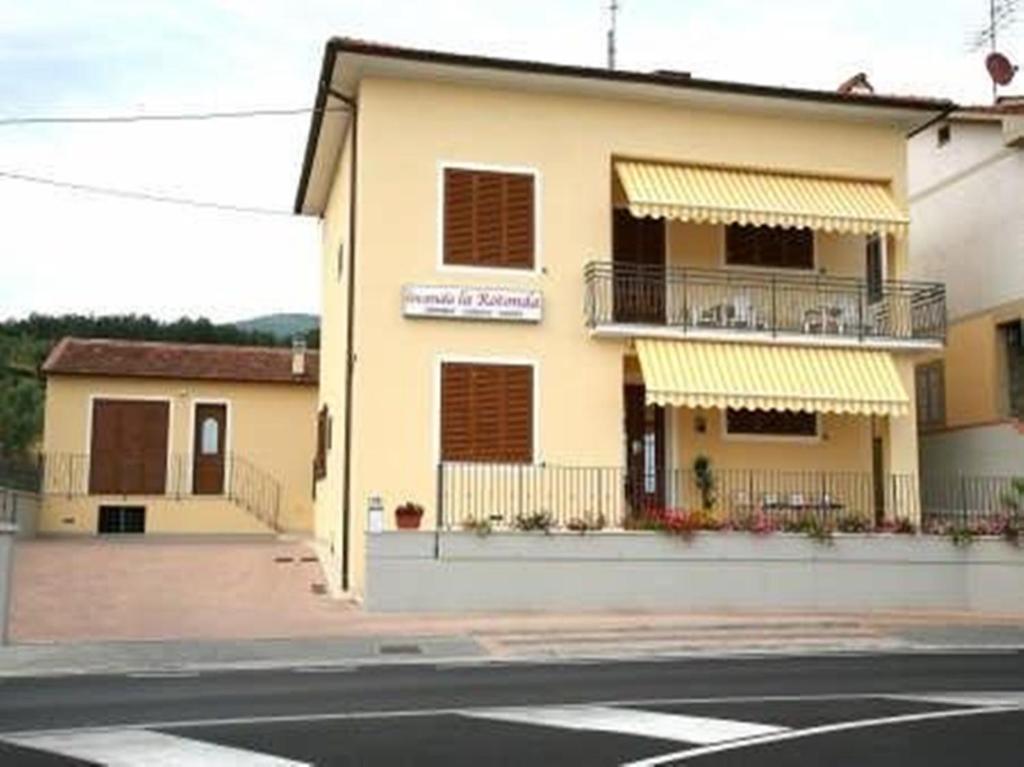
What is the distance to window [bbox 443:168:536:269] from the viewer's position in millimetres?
24109

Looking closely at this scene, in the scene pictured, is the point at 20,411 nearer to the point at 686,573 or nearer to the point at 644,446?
the point at 644,446

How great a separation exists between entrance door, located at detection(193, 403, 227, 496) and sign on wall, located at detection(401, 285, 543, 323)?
13.5 meters

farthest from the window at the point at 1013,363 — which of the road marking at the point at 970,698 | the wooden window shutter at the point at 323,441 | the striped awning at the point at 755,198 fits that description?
the road marking at the point at 970,698

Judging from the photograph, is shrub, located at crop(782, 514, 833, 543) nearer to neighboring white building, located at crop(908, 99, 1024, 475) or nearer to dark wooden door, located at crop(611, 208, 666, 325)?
dark wooden door, located at crop(611, 208, 666, 325)

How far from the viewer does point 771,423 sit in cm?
2634

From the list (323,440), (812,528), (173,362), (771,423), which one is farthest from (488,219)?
(173,362)

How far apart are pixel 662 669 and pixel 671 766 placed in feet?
21.9

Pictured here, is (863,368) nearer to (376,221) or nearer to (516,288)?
(516,288)

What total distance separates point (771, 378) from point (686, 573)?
4.01m

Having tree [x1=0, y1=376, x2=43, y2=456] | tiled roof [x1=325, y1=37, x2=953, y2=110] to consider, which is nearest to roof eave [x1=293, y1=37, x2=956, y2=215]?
tiled roof [x1=325, y1=37, x2=953, y2=110]

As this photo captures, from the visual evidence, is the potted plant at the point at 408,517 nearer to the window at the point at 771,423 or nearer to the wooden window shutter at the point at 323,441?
the wooden window shutter at the point at 323,441

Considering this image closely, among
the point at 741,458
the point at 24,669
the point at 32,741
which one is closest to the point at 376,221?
the point at 741,458

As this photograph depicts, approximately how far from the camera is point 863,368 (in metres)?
25.3

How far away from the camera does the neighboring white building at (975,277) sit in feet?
91.6
